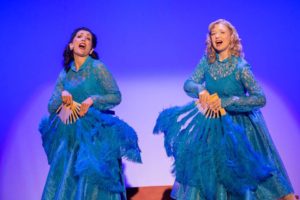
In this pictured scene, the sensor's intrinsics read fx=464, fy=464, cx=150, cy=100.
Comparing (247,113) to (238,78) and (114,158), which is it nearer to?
(238,78)

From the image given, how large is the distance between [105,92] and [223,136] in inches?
28.5

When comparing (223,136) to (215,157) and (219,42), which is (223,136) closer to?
(215,157)

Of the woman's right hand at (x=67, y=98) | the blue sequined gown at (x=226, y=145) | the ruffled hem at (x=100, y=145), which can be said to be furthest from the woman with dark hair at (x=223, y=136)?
the woman's right hand at (x=67, y=98)

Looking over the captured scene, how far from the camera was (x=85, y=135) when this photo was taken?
2.52m

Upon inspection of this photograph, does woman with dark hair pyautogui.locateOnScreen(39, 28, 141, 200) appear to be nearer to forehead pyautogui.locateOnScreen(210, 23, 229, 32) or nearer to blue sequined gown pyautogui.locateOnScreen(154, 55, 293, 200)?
blue sequined gown pyautogui.locateOnScreen(154, 55, 293, 200)

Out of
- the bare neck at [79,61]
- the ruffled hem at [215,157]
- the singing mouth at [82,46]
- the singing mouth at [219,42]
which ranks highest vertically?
the singing mouth at [82,46]

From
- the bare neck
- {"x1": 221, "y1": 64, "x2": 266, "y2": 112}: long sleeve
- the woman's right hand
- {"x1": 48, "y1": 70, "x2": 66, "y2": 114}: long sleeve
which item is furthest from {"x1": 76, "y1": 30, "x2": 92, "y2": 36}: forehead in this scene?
{"x1": 221, "y1": 64, "x2": 266, "y2": 112}: long sleeve

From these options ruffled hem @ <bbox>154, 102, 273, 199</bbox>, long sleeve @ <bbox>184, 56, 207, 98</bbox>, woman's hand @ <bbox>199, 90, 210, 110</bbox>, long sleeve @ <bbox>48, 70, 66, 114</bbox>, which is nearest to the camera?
ruffled hem @ <bbox>154, 102, 273, 199</bbox>

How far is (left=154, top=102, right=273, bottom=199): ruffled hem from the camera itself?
2.32 meters

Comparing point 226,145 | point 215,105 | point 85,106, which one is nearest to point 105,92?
point 85,106

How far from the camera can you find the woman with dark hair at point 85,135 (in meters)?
2.48

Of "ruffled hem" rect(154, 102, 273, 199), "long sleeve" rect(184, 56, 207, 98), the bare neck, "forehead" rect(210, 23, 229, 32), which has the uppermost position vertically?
"forehead" rect(210, 23, 229, 32)

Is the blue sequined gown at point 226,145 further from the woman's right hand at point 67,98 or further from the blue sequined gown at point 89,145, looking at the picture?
the woman's right hand at point 67,98

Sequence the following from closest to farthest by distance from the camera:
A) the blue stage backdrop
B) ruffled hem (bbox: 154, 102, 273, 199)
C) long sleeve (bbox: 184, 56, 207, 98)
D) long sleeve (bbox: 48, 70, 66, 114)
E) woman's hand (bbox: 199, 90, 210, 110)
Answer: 1. ruffled hem (bbox: 154, 102, 273, 199)
2. woman's hand (bbox: 199, 90, 210, 110)
3. long sleeve (bbox: 184, 56, 207, 98)
4. long sleeve (bbox: 48, 70, 66, 114)
5. the blue stage backdrop
